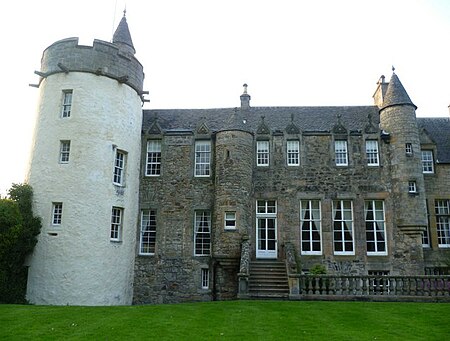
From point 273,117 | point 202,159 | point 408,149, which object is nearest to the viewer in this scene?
point 408,149

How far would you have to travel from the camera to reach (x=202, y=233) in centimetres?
2361

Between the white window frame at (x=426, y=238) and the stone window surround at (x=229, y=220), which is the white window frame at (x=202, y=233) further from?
the white window frame at (x=426, y=238)

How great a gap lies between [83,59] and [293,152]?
12286 millimetres

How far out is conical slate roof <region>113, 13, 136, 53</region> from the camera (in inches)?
1102

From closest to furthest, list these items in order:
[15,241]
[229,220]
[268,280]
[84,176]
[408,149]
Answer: [15,241], [268,280], [84,176], [229,220], [408,149]

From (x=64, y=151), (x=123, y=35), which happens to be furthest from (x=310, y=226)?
(x=123, y=35)

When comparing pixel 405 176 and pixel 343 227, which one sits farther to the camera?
pixel 343 227

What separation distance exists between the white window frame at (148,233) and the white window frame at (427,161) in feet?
51.0

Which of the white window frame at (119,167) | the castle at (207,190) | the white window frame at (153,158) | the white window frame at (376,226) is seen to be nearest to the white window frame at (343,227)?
the castle at (207,190)

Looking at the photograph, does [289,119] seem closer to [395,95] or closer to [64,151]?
[395,95]

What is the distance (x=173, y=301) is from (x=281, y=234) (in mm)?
6676

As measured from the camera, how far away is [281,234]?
23.2 m

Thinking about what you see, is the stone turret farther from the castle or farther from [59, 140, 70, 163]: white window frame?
[59, 140, 70, 163]: white window frame

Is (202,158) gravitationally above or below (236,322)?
above
